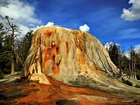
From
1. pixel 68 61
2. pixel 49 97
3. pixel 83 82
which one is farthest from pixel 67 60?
pixel 49 97

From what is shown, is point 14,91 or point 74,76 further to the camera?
point 74,76

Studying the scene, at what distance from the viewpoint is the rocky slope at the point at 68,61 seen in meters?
17.8

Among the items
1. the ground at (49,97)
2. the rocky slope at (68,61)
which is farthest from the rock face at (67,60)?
the ground at (49,97)

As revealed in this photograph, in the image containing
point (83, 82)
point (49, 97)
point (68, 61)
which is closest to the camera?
point (49, 97)

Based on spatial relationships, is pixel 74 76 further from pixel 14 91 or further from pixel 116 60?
pixel 116 60

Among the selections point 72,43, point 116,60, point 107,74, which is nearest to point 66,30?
point 72,43

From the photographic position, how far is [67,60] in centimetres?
1909

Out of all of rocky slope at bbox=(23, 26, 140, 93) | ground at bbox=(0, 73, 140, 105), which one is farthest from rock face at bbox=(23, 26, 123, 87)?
ground at bbox=(0, 73, 140, 105)

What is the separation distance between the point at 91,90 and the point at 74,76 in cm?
276

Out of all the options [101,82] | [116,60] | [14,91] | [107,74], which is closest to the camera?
[14,91]

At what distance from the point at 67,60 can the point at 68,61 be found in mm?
139

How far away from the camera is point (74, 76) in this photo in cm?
1817

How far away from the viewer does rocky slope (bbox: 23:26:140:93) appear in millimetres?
17828

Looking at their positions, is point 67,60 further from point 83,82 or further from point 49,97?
point 49,97
